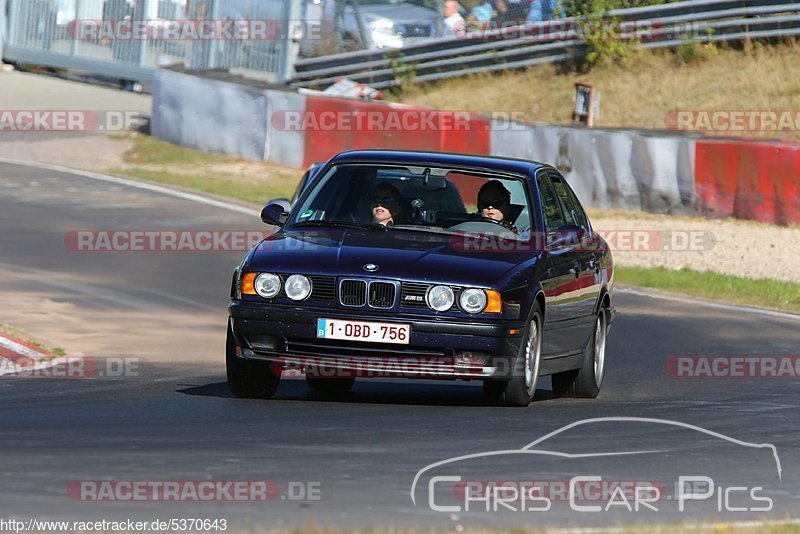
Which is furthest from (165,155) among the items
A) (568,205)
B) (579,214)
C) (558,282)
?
(558,282)

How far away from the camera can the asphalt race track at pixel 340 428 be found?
5.66 metres

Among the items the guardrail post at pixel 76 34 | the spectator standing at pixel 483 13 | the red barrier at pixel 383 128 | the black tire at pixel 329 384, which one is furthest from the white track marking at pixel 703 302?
the guardrail post at pixel 76 34

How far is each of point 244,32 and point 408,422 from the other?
85.4 ft

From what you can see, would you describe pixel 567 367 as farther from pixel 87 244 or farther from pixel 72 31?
pixel 72 31

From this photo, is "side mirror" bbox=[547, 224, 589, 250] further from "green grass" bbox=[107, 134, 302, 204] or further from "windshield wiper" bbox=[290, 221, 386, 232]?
"green grass" bbox=[107, 134, 302, 204]

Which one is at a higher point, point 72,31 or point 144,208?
point 72,31

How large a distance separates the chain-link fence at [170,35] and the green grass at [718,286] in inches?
589

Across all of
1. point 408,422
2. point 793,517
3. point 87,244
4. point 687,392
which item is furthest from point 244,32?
point 793,517

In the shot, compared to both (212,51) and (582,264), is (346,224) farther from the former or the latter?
(212,51)

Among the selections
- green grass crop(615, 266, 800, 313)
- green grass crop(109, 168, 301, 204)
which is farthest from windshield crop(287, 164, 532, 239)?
green grass crop(109, 168, 301, 204)

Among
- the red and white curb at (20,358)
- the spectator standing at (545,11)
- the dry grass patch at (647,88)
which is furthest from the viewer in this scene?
the spectator standing at (545,11)

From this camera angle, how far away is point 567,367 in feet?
32.0

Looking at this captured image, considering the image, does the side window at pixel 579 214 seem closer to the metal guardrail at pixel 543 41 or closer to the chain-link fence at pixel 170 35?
the metal guardrail at pixel 543 41

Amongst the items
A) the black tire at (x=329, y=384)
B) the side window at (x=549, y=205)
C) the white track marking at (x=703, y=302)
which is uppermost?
the side window at (x=549, y=205)
